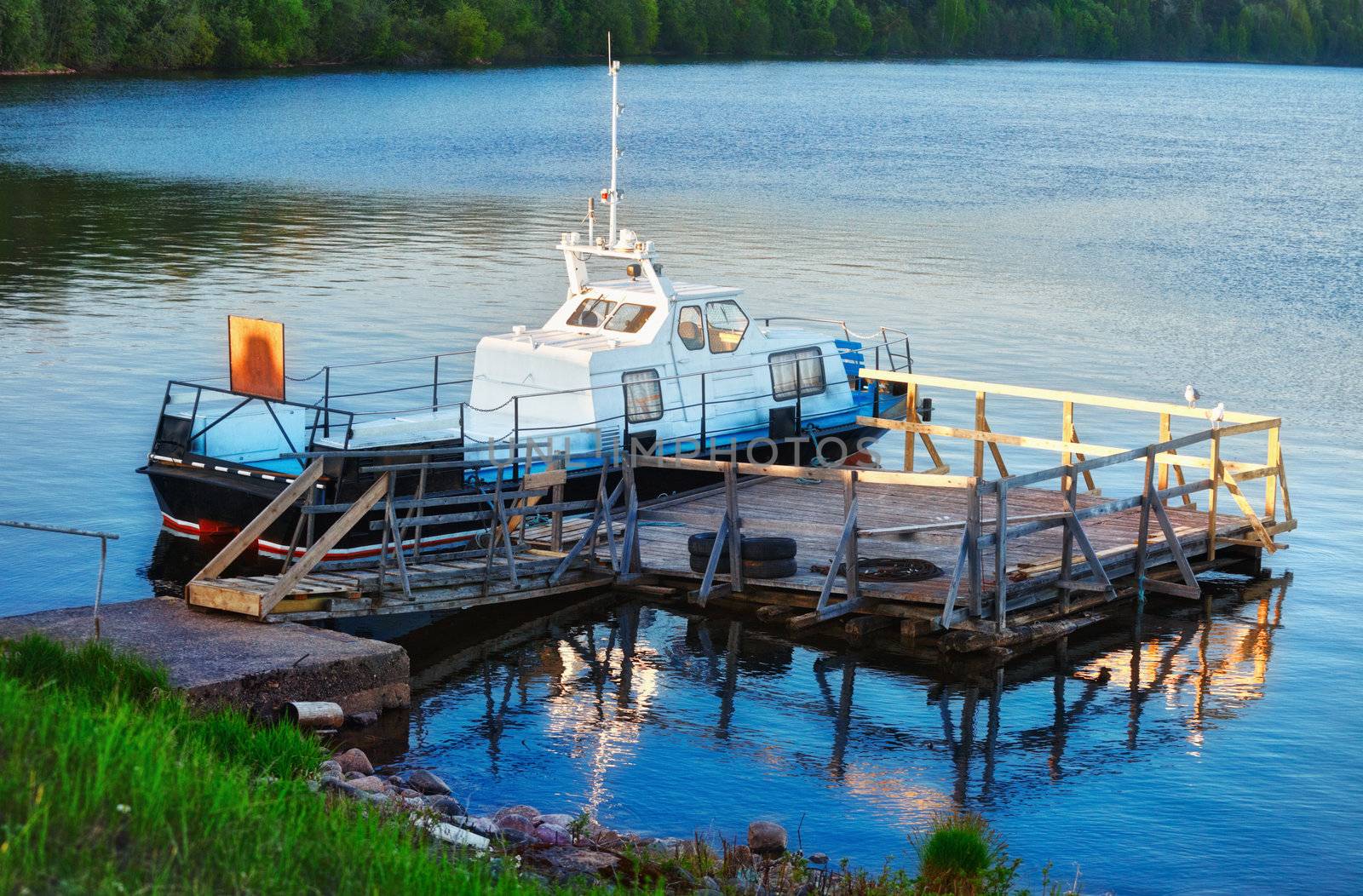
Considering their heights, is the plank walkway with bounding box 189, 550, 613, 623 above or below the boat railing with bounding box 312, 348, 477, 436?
below

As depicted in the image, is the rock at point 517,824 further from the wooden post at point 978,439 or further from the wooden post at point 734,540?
the wooden post at point 978,439

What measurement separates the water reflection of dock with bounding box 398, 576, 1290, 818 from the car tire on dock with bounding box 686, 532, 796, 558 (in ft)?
2.66

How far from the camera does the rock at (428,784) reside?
43.2 feet

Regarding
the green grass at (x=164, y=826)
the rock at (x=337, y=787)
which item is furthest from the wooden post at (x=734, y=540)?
the green grass at (x=164, y=826)

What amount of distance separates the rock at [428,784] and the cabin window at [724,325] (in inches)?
450

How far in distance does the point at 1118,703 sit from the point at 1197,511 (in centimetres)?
603

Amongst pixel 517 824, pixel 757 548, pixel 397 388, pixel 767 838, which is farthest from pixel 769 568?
pixel 397 388

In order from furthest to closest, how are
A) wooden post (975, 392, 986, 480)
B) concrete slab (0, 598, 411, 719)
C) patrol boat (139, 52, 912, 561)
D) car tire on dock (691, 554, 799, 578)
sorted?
wooden post (975, 392, 986, 480), patrol boat (139, 52, 912, 561), car tire on dock (691, 554, 799, 578), concrete slab (0, 598, 411, 719)

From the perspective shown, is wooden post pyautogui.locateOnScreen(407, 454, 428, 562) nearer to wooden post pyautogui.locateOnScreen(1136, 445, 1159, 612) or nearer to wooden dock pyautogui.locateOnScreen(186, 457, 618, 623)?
wooden dock pyautogui.locateOnScreen(186, 457, 618, 623)

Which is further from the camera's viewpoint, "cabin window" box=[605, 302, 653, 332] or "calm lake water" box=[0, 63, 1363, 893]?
"cabin window" box=[605, 302, 653, 332]

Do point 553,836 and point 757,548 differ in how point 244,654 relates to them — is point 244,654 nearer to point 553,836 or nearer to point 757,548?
point 553,836

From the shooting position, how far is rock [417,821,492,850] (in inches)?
411

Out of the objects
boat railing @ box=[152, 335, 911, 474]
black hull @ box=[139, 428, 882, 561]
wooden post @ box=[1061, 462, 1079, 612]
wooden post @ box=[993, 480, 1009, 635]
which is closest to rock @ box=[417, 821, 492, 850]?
wooden post @ box=[993, 480, 1009, 635]

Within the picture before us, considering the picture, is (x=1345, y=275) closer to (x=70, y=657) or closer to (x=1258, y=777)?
(x=1258, y=777)
